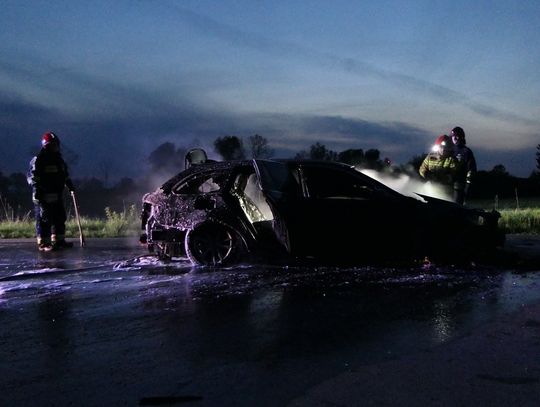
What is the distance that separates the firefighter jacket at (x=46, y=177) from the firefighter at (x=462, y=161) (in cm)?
724

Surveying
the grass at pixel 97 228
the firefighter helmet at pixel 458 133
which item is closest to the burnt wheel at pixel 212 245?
the firefighter helmet at pixel 458 133

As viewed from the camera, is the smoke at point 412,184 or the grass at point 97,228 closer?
the smoke at point 412,184

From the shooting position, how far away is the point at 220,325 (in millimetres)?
4977

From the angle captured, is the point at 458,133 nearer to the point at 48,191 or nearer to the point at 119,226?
the point at 48,191

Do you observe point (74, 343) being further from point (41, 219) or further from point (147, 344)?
point (41, 219)

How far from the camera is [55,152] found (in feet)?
35.4

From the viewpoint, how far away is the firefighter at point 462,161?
10.4 m

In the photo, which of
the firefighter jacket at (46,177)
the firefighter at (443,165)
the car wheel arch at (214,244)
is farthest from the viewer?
the firefighter jacket at (46,177)

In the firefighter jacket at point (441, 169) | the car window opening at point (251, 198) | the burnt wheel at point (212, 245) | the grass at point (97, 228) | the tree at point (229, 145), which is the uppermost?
the tree at point (229, 145)

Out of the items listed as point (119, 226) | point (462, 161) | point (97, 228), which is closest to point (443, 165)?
point (462, 161)

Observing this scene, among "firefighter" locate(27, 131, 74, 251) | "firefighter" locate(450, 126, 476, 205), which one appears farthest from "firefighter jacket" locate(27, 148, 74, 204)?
"firefighter" locate(450, 126, 476, 205)

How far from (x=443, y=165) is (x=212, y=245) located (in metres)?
4.66

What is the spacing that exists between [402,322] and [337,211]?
9.89ft

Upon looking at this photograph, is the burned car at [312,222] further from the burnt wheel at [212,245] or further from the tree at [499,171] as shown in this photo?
the tree at [499,171]
